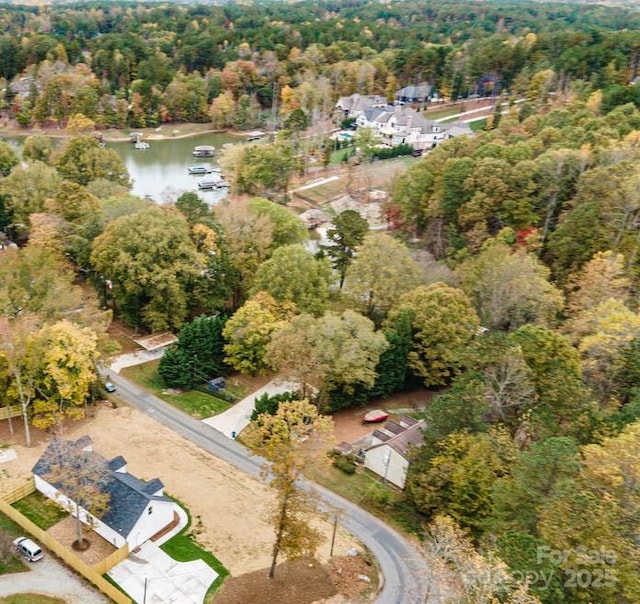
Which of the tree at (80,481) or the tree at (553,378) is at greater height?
the tree at (553,378)

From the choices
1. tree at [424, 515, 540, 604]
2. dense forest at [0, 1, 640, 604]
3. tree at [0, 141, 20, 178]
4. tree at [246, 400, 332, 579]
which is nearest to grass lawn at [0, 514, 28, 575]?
dense forest at [0, 1, 640, 604]

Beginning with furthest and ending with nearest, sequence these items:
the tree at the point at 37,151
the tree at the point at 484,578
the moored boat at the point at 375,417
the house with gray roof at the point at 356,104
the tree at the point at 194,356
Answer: the house with gray roof at the point at 356,104, the tree at the point at 37,151, the tree at the point at 194,356, the moored boat at the point at 375,417, the tree at the point at 484,578

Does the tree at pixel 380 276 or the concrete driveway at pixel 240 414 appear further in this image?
the tree at pixel 380 276

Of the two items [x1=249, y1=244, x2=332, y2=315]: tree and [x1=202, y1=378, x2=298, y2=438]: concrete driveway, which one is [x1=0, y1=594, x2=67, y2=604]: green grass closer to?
[x1=202, y1=378, x2=298, y2=438]: concrete driveway

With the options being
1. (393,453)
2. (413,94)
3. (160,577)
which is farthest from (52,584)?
(413,94)

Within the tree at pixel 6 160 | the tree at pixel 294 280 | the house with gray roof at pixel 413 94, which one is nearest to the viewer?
the tree at pixel 294 280

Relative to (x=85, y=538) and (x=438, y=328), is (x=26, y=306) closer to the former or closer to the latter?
(x=85, y=538)

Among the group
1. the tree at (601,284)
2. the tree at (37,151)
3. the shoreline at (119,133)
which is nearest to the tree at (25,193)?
the tree at (37,151)

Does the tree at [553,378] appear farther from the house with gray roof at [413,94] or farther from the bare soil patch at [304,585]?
the house with gray roof at [413,94]

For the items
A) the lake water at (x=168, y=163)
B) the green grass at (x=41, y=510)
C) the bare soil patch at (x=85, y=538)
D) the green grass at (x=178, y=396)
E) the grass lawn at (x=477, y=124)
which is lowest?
the lake water at (x=168, y=163)
